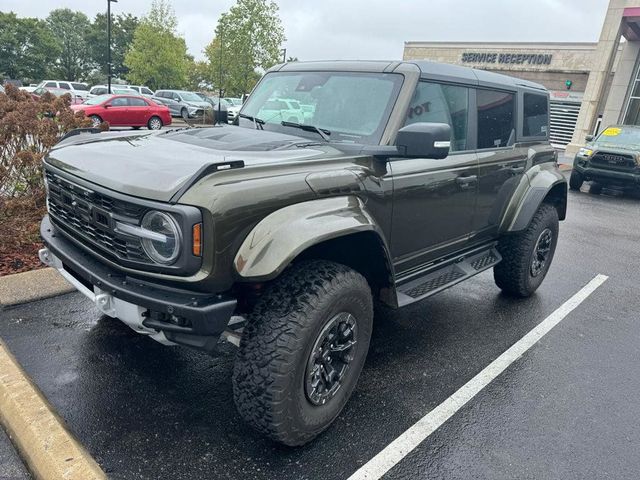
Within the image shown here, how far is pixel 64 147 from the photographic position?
2.92 m

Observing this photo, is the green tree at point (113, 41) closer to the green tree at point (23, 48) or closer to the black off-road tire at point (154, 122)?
the green tree at point (23, 48)

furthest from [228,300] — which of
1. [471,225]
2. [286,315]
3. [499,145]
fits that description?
[499,145]

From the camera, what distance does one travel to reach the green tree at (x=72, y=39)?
68750 mm

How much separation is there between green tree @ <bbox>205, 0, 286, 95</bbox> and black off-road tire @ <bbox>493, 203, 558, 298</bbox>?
97.7 ft

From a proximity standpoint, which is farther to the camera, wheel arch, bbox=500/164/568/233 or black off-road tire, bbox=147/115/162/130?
black off-road tire, bbox=147/115/162/130

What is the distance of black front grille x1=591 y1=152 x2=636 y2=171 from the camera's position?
1139 cm

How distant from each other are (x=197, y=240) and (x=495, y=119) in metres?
2.94

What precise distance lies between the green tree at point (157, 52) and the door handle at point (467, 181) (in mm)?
40407

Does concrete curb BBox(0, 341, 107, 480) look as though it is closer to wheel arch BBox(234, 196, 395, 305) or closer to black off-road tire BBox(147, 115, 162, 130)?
wheel arch BBox(234, 196, 395, 305)

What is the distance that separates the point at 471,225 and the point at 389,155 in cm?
130

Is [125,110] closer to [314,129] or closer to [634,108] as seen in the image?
[314,129]

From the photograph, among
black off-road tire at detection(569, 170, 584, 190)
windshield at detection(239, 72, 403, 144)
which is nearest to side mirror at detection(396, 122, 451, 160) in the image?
windshield at detection(239, 72, 403, 144)

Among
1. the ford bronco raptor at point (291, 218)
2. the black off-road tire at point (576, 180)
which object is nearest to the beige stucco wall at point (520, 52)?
the black off-road tire at point (576, 180)

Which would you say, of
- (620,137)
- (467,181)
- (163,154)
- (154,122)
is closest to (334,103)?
(467,181)
